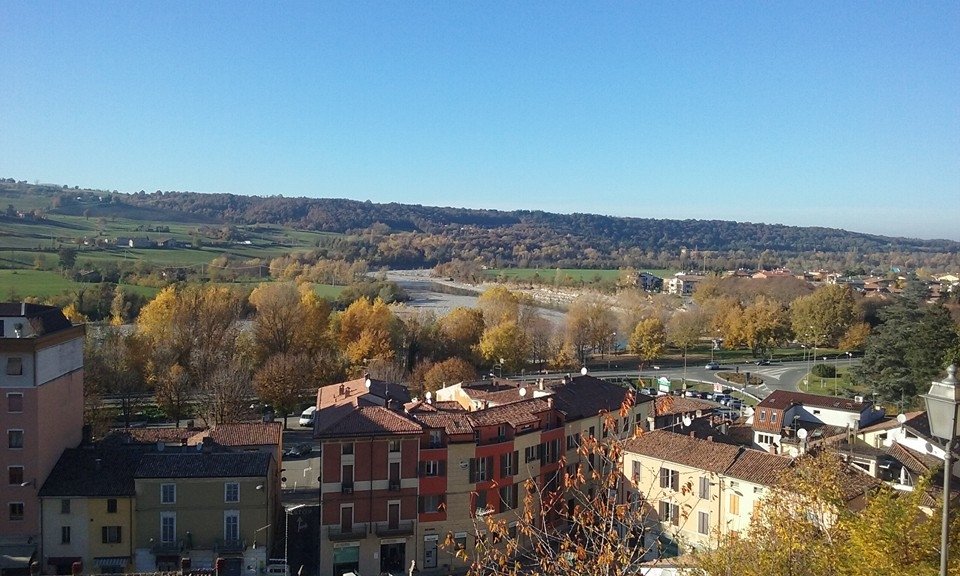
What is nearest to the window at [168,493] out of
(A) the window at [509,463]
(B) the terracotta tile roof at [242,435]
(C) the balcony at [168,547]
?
(C) the balcony at [168,547]

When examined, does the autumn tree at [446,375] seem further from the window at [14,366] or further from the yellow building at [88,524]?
the window at [14,366]

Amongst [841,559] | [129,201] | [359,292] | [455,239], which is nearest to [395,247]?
[455,239]

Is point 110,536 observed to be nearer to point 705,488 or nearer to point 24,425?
point 24,425

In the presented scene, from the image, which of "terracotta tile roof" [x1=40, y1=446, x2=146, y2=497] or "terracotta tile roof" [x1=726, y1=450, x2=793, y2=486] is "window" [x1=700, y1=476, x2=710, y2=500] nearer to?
"terracotta tile roof" [x1=726, y1=450, x2=793, y2=486]

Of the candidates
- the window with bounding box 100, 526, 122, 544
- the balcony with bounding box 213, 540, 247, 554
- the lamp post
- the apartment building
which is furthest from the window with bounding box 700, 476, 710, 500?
the lamp post

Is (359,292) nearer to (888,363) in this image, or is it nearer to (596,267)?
(888,363)
